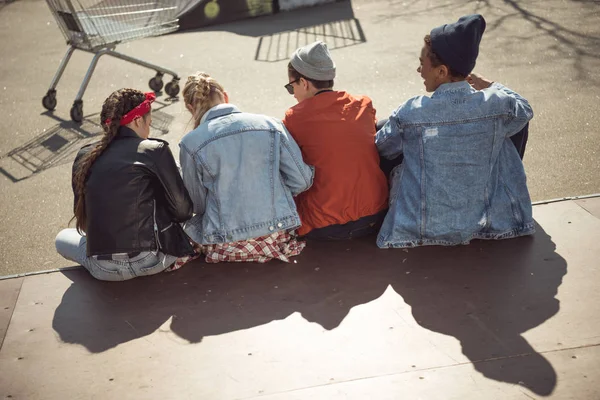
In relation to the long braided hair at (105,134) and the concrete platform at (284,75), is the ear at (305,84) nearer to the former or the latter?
the long braided hair at (105,134)

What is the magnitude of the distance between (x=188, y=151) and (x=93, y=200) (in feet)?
1.95

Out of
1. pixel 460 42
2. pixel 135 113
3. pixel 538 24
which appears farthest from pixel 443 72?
pixel 538 24

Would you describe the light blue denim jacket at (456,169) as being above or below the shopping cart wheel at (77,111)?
above

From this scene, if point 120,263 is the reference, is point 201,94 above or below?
above

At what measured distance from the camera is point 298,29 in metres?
9.06

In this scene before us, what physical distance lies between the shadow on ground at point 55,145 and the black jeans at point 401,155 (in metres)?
2.67

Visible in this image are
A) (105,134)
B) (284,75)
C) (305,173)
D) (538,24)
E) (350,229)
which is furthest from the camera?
(538,24)

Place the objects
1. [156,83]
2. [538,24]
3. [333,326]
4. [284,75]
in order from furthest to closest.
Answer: [538,24], [284,75], [156,83], [333,326]

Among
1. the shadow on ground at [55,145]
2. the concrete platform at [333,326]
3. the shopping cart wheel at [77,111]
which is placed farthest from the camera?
the shopping cart wheel at [77,111]

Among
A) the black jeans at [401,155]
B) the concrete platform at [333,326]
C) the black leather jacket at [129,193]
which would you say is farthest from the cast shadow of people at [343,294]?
the black jeans at [401,155]

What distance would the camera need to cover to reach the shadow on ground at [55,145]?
6.02 metres

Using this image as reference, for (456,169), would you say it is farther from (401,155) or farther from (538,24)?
(538,24)

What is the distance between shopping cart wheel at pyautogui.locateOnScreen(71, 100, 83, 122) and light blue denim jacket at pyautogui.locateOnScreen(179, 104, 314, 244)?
318cm

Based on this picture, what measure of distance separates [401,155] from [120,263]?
6.09ft
